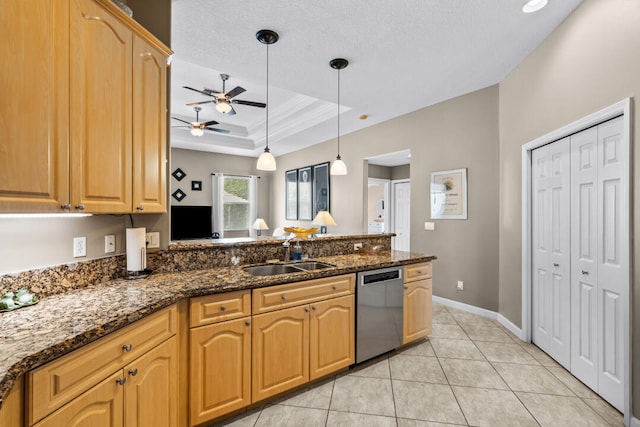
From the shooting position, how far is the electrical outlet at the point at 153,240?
2064mm

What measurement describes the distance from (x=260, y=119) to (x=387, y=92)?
Result: 2.91m

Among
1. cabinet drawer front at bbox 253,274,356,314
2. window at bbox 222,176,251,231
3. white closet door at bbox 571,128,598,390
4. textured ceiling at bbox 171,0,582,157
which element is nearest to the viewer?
cabinet drawer front at bbox 253,274,356,314

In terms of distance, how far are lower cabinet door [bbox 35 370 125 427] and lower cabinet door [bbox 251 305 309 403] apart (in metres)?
0.77

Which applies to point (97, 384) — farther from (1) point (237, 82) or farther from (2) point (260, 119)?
(2) point (260, 119)

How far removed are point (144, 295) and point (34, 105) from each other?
969 millimetres

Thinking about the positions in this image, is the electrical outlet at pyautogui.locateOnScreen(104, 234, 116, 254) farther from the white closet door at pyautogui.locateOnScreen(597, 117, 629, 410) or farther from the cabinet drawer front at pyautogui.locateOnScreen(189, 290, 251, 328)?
the white closet door at pyautogui.locateOnScreen(597, 117, 629, 410)

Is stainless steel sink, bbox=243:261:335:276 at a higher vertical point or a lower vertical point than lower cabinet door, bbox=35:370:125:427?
higher

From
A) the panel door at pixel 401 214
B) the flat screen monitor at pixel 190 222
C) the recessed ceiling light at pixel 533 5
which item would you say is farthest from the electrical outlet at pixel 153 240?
the flat screen monitor at pixel 190 222

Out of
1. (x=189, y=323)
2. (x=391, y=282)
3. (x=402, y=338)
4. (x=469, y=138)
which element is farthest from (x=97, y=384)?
(x=469, y=138)

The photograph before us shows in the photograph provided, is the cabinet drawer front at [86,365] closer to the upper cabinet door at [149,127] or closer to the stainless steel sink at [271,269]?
the upper cabinet door at [149,127]

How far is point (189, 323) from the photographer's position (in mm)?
1699

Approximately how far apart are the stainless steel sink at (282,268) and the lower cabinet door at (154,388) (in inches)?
34.1

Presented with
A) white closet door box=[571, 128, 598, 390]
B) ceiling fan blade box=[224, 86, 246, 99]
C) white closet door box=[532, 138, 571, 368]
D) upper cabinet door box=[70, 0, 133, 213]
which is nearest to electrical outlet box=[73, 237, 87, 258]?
upper cabinet door box=[70, 0, 133, 213]

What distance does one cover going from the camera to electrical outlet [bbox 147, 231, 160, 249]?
6.77ft
